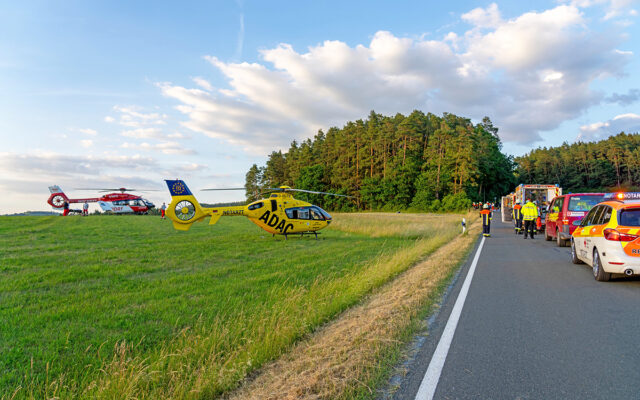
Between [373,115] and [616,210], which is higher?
[373,115]

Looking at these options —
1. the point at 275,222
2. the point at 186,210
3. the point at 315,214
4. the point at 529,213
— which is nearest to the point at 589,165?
the point at 529,213

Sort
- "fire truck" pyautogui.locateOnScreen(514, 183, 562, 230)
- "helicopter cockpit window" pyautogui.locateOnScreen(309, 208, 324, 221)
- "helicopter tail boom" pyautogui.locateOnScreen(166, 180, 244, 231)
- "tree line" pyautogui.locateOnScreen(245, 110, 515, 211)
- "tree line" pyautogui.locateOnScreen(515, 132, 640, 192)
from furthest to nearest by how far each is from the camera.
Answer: "tree line" pyautogui.locateOnScreen(515, 132, 640, 192), "tree line" pyautogui.locateOnScreen(245, 110, 515, 211), "fire truck" pyautogui.locateOnScreen(514, 183, 562, 230), "helicopter cockpit window" pyautogui.locateOnScreen(309, 208, 324, 221), "helicopter tail boom" pyautogui.locateOnScreen(166, 180, 244, 231)

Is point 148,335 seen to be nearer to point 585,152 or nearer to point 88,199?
point 88,199

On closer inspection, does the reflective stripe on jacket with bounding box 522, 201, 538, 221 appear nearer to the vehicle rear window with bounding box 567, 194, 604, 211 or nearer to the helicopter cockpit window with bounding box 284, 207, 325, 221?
the vehicle rear window with bounding box 567, 194, 604, 211

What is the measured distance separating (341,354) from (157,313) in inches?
152

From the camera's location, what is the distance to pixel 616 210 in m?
8.06

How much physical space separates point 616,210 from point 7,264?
15.6 meters

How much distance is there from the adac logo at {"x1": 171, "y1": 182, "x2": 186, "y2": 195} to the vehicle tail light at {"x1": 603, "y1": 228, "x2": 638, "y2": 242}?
16514 mm

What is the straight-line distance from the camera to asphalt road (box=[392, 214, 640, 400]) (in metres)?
3.46

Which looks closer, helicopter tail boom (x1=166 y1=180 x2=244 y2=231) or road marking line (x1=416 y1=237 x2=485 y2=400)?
road marking line (x1=416 y1=237 x2=485 y2=400)

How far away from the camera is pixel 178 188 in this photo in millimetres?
18562

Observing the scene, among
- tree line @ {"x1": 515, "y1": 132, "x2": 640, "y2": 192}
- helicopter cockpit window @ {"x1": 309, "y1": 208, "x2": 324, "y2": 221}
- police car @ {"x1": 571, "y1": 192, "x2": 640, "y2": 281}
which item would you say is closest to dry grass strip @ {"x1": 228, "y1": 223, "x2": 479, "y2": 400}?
police car @ {"x1": 571, "y1": 192, "x2": 640, "y2": 281}

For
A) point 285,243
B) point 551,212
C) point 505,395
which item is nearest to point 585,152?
point 551,212

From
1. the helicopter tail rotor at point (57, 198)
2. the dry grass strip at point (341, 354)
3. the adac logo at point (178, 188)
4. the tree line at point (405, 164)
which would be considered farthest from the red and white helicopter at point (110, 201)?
the dry grass strip at point (341, 354)
